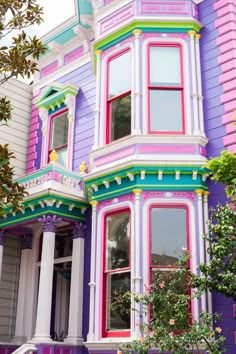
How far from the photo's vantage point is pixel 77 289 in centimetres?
1171

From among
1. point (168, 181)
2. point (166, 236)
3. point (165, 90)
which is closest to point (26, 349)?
point (166, 236)

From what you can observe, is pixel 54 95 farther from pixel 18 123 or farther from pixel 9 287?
pixel 9 287

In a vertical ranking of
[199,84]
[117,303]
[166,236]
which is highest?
[199,84]

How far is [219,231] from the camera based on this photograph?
8023mm

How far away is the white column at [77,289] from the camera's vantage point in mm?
11383

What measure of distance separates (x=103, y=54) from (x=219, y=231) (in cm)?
634

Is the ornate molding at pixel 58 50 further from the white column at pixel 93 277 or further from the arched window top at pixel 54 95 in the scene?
the white column at pixel 93 277

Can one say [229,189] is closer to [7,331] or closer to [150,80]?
[150,80]

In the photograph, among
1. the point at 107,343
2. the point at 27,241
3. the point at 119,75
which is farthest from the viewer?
the point at 27,241

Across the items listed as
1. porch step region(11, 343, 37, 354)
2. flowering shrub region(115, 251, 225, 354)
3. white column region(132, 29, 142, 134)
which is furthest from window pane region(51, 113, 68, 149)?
flowering shrub region(115, 251, 225, 354)

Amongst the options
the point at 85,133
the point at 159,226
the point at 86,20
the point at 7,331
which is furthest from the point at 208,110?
the point at 7,331

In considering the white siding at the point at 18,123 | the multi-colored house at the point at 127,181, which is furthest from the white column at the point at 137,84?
the white siding at the point at 18,123

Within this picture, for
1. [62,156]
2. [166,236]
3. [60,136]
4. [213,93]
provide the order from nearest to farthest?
[166,236] < [213,93] < [62,156] < [60,136]

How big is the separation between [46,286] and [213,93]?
5.72m
